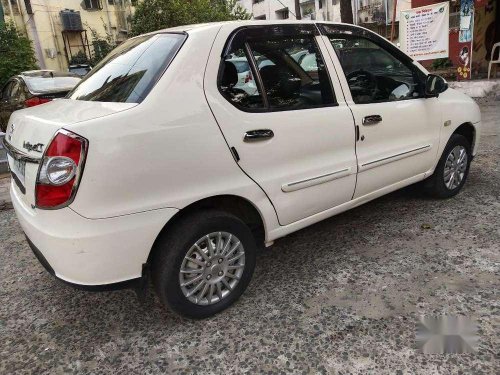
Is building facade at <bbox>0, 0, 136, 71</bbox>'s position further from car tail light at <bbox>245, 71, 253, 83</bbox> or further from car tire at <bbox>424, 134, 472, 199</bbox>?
car tire at <bbox>424, 134, 472, 199</bbox>

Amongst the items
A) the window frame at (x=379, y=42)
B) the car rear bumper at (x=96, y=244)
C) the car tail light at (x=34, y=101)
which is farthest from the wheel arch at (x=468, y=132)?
the car tail light at (x=34, y=101)

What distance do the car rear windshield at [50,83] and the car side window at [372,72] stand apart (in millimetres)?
→ 5938

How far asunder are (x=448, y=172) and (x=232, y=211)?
2.43 meters

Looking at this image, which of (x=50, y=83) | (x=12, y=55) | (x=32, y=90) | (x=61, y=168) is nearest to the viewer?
(x=61, y=168)

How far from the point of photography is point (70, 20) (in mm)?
24875

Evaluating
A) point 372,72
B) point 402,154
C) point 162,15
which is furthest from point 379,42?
point 162,15

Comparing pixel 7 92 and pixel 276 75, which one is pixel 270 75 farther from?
pixel 7 92

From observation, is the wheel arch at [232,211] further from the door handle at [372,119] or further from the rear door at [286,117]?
the door handle at [372,119]

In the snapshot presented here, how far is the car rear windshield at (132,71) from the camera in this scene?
2.25m

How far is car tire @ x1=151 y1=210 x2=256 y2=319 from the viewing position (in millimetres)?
2246

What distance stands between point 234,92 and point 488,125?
631 cm

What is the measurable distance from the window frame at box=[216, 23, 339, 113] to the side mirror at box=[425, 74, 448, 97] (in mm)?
1073

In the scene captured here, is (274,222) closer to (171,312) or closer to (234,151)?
(234,151)


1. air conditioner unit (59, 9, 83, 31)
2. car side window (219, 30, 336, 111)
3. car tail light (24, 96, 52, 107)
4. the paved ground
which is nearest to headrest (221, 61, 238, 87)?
car side window (219, 30, 336, 111)
